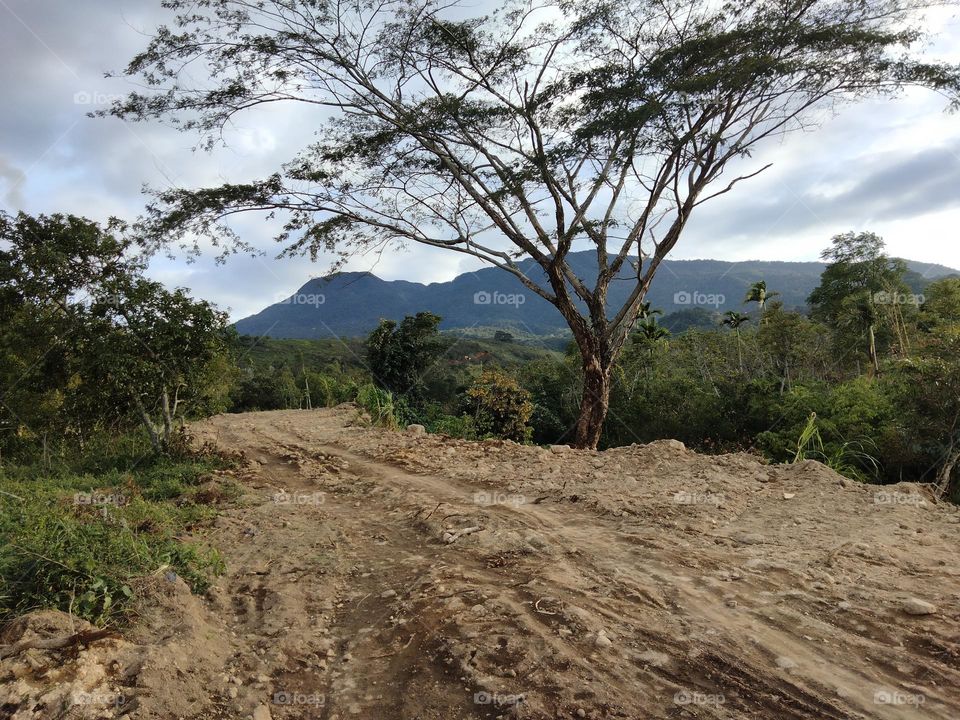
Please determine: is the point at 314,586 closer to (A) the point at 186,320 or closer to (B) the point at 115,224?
(A) the point at 186,320

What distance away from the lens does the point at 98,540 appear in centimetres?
383

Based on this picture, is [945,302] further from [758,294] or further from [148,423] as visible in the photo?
[148,423]

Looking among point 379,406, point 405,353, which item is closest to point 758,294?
point 405,353

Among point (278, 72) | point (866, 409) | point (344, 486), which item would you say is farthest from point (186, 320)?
point (866, 409)

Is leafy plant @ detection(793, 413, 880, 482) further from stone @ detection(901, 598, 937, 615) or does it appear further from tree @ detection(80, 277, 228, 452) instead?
tree @ detection(80, 277, 228, 452)

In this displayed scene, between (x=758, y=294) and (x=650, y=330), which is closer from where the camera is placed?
(x=650, y=330)

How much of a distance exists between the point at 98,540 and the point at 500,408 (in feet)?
34.0

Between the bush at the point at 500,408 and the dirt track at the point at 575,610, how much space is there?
722 cm

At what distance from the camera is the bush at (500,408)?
1363 centimetres

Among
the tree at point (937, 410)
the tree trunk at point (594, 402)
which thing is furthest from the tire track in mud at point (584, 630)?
the tree trunk at point (594, 402)

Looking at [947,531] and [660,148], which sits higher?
[660,148]

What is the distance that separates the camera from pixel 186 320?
8414 millimetres

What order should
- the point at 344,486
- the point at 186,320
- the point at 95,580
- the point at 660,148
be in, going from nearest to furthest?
the point at 95,580
the point at 344,486
the point at 186,320
the point at 660,148

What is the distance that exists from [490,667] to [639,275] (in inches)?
Answer: 360
